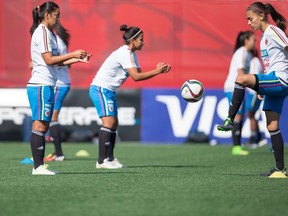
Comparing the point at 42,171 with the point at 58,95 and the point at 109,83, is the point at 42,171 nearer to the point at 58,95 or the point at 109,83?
the point at 109,83

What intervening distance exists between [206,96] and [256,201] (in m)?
10.8

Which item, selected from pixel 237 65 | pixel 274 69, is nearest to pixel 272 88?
pixel 274 69

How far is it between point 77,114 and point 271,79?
9.40 m

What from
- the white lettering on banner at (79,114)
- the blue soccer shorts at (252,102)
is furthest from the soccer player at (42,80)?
the white lettering on banner at (79,114)

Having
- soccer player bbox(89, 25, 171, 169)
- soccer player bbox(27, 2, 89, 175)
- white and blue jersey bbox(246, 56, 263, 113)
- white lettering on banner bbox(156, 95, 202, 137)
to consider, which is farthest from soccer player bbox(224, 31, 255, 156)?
soccer player bbox(27, 2, 89, 175)

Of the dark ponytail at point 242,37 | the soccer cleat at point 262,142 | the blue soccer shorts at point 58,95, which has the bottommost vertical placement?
the soccer cleat at point 262,142

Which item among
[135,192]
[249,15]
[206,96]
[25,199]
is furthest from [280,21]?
[206,96]

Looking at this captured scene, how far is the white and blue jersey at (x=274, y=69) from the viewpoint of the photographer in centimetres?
950

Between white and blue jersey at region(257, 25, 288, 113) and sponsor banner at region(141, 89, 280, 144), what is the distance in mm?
8303

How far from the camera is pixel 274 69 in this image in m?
9.69

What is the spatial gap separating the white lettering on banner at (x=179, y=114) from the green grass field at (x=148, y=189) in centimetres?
468

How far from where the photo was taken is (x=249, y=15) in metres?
9.93

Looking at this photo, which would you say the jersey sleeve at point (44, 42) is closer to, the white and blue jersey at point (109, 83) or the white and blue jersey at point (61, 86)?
the white and blue jersey at point (109, 83)

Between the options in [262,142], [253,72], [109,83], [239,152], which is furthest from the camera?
[262,142]
